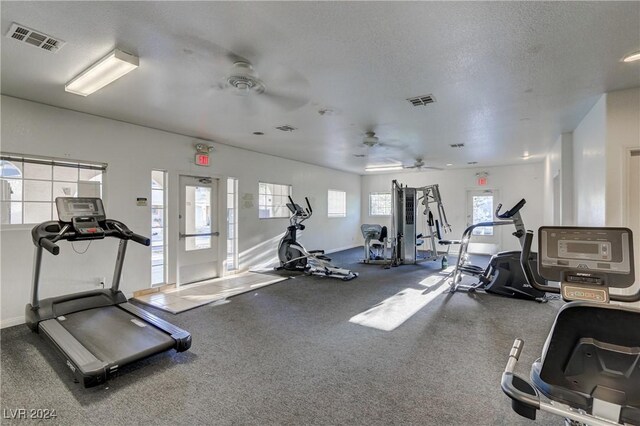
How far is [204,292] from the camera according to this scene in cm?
475

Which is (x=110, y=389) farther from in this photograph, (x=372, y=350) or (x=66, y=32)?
(x=66, y=32)

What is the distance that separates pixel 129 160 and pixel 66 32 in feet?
8.18

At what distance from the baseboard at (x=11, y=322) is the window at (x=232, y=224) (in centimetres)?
298

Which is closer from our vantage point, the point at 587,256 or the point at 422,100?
the point at 587,256

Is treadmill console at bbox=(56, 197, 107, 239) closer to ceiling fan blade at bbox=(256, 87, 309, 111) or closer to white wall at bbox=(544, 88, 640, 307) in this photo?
ceiling fan blade at bbox=(256, 87, 309, 111)

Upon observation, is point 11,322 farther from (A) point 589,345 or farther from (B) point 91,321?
(A) point 589,345

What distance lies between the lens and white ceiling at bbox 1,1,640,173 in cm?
192

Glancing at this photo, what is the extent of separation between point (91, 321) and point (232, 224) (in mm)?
3228

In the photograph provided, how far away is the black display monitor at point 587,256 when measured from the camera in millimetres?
1356

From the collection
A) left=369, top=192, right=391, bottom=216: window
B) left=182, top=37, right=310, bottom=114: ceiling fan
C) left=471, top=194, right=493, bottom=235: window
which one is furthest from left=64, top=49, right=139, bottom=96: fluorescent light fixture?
left=471, top=194, right=493, bottom=235: window

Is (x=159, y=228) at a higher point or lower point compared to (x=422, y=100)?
lower

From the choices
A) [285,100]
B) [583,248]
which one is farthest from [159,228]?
[583,248]

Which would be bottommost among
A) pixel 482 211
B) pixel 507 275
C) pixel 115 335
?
pixel 115 335

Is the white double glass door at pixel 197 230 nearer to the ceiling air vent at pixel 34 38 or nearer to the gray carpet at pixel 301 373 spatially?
the gray carpet at pixel 301 373
